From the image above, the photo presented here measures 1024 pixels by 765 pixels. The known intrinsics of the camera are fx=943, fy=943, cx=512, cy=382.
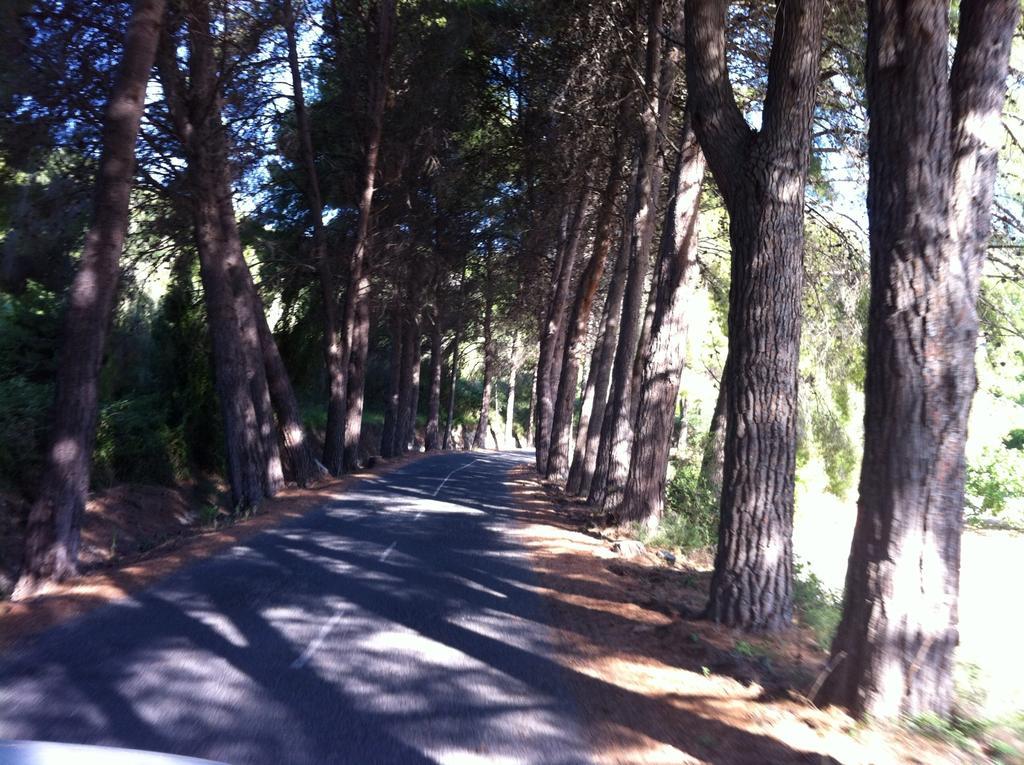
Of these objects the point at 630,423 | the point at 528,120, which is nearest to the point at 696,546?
the point at 630,423

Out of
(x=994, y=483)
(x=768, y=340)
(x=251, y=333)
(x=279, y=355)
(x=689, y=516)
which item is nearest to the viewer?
(x=768, y=340)

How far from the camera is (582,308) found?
1081 inches

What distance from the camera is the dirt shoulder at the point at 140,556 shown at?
9210mm

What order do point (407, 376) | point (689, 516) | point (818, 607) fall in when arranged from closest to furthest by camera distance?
point (818, 607)
point (689, 516)
point (407, 376)

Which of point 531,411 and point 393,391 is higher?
point 531,411

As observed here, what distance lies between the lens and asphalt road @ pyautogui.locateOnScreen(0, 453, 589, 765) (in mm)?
5941

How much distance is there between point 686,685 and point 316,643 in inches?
127

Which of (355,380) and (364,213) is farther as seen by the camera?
(355,380)

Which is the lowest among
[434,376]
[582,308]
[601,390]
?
[601,390]

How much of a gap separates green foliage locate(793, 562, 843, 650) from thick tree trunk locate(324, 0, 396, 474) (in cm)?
1745

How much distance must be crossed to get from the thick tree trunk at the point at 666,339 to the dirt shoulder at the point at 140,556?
6.67m

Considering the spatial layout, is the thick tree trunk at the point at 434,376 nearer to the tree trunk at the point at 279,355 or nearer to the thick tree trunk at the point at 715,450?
the tree trunk at the point at 279,355

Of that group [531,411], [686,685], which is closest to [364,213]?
[686,685]

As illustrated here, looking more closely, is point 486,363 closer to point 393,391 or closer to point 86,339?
point 393,391
